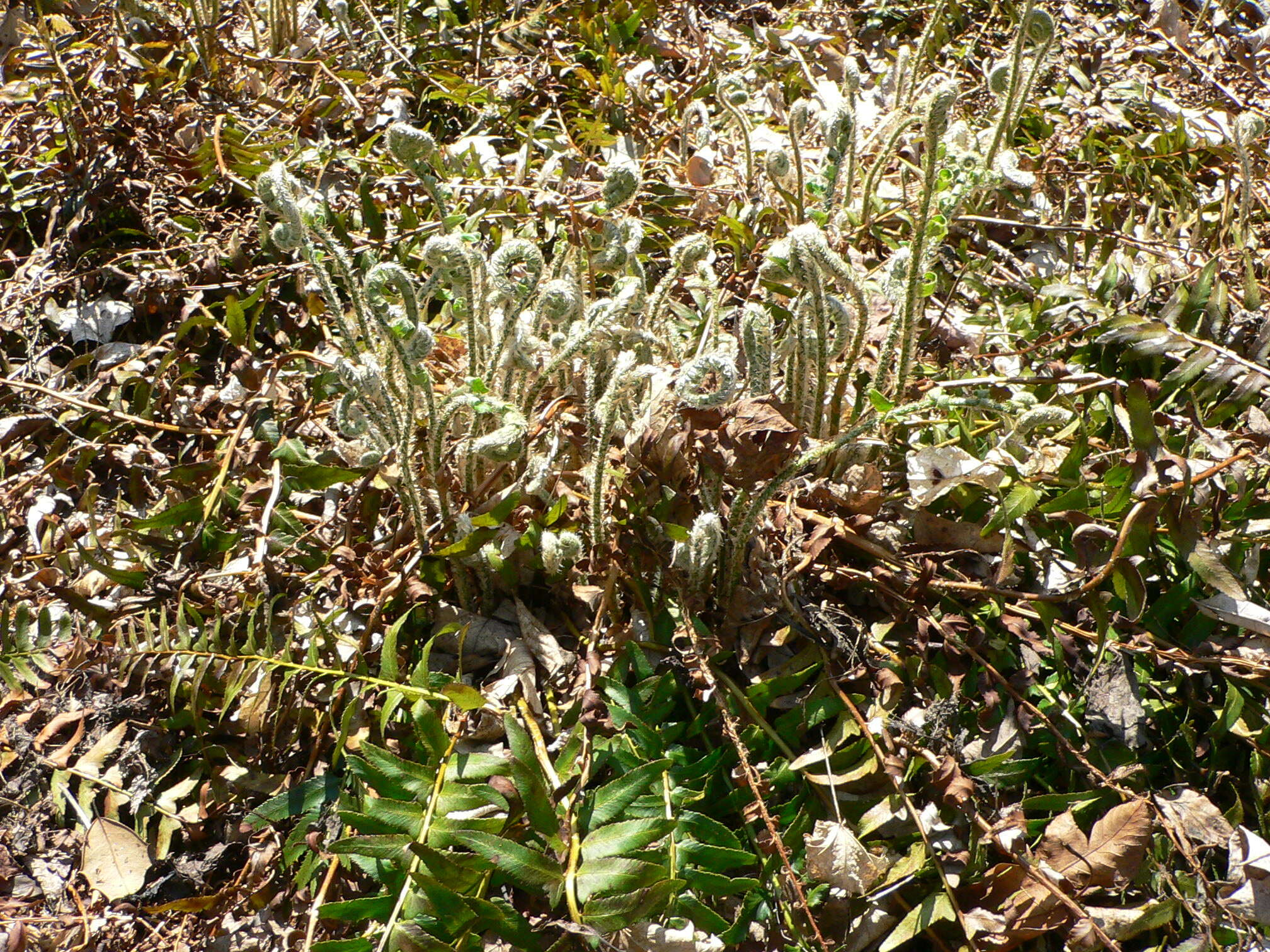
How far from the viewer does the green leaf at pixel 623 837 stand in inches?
50.8

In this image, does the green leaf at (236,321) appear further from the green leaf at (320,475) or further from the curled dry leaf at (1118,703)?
the curled dry leaf at (1118,703)

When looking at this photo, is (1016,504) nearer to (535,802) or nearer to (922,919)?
(922,919)

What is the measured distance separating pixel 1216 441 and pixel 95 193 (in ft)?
8.42

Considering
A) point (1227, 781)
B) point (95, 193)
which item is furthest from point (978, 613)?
point (95, 193)

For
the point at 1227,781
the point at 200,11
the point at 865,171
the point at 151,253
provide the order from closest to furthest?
the point at 1227,781, the point at 151,253, the point at 865,171, the point at 200,11

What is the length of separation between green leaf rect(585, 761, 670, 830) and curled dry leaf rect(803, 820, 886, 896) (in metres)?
0.28

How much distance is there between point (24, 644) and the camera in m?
1.64

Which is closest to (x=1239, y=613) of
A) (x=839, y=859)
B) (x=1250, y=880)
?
(x=1250, y=880)

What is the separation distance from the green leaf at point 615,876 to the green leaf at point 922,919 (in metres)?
0.44

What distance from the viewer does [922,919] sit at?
1.45m

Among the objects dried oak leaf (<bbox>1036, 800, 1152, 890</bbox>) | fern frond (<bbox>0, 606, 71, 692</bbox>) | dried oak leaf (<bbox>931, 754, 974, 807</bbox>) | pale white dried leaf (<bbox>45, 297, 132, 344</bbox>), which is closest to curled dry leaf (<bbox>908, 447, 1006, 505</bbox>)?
dried oak leaf (<bbox>931, 754, 974, 807</bbox>)

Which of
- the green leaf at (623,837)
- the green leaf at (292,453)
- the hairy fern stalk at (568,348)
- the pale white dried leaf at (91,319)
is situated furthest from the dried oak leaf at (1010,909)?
the pale white dried leaf at (91,319)

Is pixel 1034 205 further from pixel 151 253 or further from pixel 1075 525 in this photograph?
pixel 151 253

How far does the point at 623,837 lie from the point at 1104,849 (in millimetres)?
741
